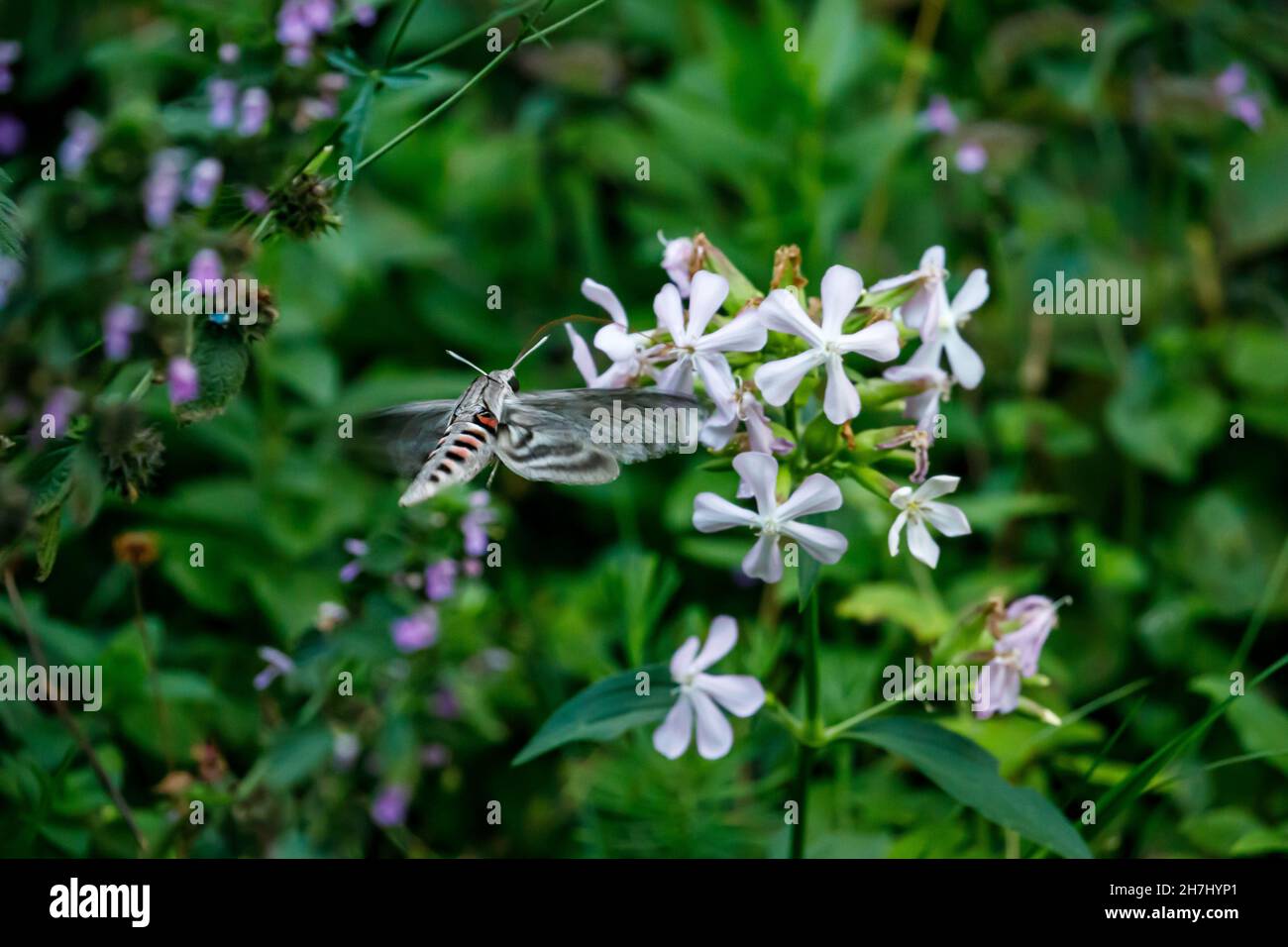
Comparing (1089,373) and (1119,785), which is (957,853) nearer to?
(1119,785)

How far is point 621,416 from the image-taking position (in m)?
1.01

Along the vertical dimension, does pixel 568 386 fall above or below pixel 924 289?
above

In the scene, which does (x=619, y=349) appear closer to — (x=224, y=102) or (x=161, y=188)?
(x=161, y=188)

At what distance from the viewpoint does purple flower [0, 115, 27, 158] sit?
2.16m

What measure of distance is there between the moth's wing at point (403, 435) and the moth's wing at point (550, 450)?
0.28 feet

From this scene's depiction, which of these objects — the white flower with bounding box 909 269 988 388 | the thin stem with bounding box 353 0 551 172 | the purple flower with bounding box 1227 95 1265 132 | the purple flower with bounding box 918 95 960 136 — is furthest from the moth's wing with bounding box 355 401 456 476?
the purple flower with bounding box 1227 95 1265 132

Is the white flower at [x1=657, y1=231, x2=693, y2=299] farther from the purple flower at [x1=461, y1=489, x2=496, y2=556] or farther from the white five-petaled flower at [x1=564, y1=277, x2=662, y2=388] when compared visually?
the purple flower at [x1=461, y1=489, x2=496, y2=556]

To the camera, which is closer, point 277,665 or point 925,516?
point 925,516

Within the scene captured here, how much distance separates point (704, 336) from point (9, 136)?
1716mm

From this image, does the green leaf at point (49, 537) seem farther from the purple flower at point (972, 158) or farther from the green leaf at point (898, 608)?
the purple flower at point (972, 158)

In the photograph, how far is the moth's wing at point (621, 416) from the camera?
0.98 meters

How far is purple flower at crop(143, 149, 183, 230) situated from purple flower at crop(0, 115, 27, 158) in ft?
2.59

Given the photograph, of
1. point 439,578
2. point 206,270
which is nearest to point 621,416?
point 206,270

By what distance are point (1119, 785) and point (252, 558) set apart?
1.28 meters
